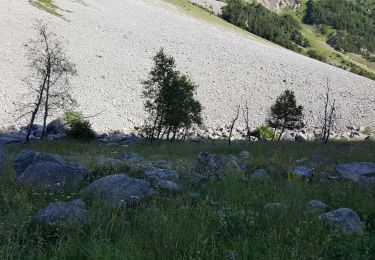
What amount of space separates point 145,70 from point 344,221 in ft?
155

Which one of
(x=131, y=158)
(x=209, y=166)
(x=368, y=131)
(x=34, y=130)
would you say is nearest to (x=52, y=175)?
(x=209, y=166)

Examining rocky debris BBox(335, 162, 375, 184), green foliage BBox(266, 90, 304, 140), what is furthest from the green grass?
green foliage BBox(266, 90, 304, 140)

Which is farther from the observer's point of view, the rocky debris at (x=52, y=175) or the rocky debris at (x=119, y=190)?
the rocky debris at (x=52, y=175)

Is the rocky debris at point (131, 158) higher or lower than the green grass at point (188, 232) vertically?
lower

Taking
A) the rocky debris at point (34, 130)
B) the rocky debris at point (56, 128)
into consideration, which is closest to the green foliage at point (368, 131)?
the rocky debris at point (56, 128)

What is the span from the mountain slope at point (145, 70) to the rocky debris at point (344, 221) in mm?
33372

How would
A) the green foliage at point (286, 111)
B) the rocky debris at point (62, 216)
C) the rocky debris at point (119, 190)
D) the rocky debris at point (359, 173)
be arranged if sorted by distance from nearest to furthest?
the rocky debris at point (62, 216) → the rocky debris at point (119, 190) → the rocky debris at point (359, 173) → the green foliage at point (286, 111)

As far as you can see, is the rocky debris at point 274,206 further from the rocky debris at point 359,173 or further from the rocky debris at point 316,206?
the rocky debris at point 359,173

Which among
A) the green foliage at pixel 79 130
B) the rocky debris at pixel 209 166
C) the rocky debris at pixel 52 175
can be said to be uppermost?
the rocky debris at pixel 209 166

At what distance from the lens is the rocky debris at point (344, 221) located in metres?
4.96

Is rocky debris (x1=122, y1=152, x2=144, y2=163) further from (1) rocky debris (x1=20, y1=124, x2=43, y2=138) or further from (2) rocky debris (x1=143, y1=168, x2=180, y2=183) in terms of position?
(1) rocky debris (x1=20, y1=124, x2=43, y2=138)

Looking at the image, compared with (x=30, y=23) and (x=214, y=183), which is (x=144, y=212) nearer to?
(x=214, y=183)

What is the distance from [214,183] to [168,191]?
3.58 ft

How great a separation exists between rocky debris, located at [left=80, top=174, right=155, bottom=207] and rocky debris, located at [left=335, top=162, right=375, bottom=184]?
4.86 m
